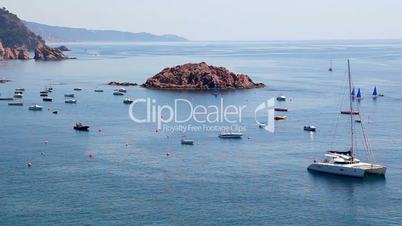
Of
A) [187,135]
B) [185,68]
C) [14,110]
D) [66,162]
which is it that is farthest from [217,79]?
[66,162]

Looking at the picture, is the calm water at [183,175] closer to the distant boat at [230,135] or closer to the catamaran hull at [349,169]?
the catamaran hull at [349,169]

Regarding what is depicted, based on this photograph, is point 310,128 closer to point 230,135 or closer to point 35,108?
point 230,135

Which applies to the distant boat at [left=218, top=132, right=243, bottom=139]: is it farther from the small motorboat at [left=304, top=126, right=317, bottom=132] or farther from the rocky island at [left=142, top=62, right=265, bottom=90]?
the rocky island at [left=142, top=62, right=265, bottom=90]

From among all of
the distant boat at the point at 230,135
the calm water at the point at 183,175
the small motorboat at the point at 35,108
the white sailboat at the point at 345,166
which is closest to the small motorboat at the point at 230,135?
the distant boat at the point at 230,135

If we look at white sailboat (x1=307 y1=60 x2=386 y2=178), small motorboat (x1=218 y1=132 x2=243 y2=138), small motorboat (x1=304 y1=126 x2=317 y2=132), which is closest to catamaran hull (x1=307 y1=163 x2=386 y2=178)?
white sailboat (x1=307 y1=60 x2=386 y2=178)

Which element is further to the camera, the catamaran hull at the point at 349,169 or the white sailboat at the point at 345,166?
the white sailboat at the point at 345,166

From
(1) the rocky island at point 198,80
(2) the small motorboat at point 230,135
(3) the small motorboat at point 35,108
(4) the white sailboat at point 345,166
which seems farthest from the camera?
(1) the rocky island at point 198,80
